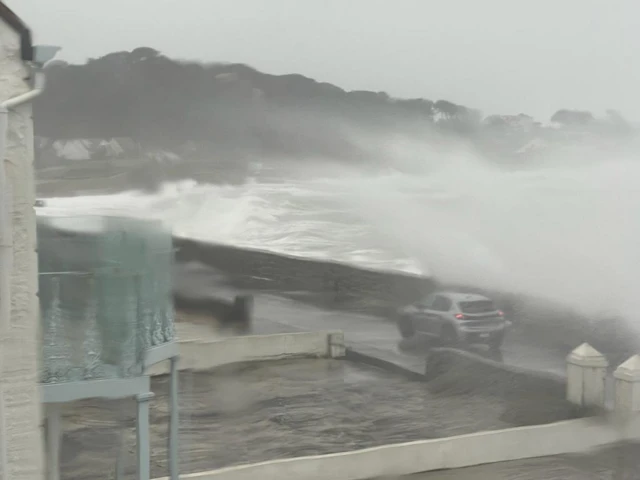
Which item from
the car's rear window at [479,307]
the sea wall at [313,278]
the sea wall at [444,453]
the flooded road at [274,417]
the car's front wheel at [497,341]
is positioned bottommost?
the sea wall at [444,453]

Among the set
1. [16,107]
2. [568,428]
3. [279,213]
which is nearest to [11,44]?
[16,107]

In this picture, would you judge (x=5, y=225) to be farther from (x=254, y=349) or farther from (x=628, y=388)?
(x=628, y=388)

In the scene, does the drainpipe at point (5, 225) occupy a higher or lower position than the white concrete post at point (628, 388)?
higher

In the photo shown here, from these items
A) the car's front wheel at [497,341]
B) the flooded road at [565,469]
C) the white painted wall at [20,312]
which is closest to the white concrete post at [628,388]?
the flooded road at [565,469]

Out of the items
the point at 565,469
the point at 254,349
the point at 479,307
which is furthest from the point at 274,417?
the point at 565,469

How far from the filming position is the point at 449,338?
502 cm

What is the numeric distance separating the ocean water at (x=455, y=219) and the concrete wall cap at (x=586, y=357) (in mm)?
299

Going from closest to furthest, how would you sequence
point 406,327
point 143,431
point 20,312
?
point 20,312, point 143,431, point 406,327

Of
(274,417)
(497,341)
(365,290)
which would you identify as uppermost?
(365,290)

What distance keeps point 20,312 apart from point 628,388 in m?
4.30

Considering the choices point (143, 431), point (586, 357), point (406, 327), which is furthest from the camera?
point (586, 357)

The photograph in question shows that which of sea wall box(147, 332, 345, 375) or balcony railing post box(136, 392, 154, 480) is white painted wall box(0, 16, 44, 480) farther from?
sea wall box(147, 332, 345, 375)

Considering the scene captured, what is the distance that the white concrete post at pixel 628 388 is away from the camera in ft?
16.8

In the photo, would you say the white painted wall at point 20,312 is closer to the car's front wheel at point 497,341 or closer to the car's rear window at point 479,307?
the car's rear window at point 479,307
